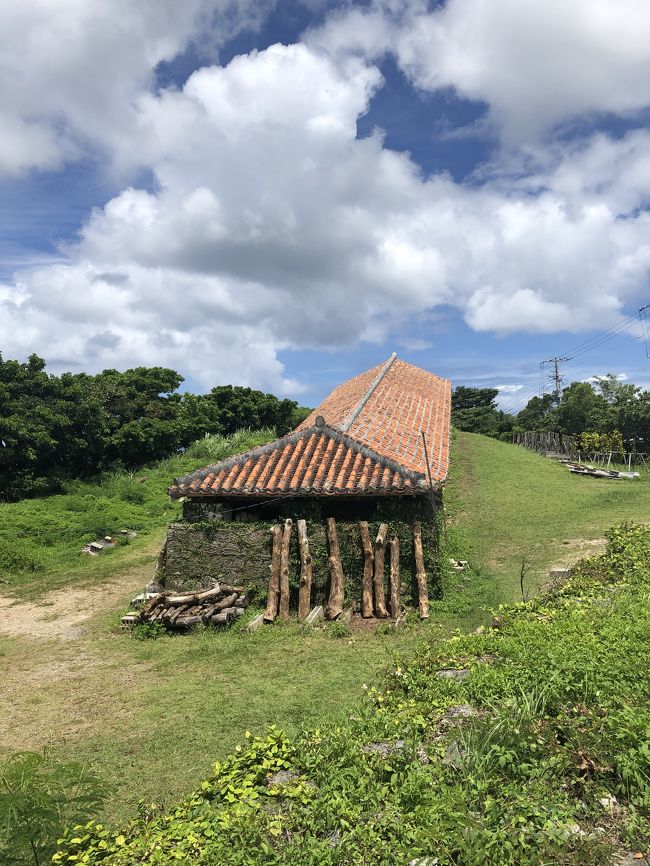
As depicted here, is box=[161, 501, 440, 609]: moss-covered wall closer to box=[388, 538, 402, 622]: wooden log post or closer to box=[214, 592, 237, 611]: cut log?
box=[388, 538, 402, 622]: wooden log post

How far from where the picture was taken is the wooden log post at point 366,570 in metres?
11.0

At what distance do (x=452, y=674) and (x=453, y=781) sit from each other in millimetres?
1949

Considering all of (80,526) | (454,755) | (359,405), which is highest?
(359,405)

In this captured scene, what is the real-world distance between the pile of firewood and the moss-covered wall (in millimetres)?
384

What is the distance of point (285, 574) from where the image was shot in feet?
36.7

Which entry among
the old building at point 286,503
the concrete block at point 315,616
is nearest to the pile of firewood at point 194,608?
the old building at point 286,503

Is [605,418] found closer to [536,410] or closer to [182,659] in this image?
[536,410]

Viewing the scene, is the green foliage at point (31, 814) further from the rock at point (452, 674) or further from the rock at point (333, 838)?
the rock at point (452, 674)

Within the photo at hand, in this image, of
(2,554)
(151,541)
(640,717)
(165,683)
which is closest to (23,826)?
(165,683)

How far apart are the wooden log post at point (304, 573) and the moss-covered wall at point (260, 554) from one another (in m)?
0.22

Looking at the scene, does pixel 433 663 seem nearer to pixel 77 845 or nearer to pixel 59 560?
pixel 77 845

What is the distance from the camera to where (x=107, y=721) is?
768 cm

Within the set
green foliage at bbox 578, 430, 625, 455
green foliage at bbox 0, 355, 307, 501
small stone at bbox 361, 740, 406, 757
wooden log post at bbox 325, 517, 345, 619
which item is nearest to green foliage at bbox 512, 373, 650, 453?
green foliage at bbox 578, 430, 625, 455

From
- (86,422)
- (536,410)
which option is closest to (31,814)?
(86,422)
